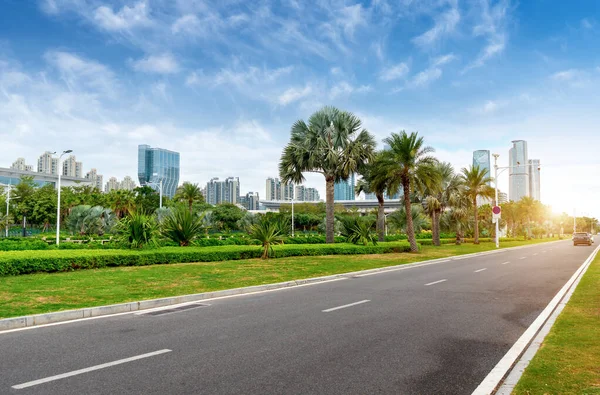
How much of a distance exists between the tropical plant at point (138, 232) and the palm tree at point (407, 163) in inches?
659

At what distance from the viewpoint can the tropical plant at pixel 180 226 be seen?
23.0m

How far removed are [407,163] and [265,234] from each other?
42.0 ft

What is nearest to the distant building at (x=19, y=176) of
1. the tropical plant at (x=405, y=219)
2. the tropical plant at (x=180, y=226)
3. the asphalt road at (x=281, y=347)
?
the tropical plant at (x=405, y=219)

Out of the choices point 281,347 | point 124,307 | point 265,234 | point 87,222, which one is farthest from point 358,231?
point 87,222

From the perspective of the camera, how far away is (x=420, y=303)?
10.5m

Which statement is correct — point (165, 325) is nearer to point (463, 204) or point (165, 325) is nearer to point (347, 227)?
point (347, 227)

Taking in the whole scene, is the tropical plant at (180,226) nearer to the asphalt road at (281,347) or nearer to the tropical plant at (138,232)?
the tropical plant at (138,232)

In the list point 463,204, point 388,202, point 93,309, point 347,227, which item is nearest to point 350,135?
point 347,227

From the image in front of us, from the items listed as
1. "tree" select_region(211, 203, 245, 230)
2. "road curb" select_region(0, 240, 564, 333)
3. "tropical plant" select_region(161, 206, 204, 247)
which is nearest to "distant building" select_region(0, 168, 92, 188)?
"tree" select_region(211, 203, 245, 230)

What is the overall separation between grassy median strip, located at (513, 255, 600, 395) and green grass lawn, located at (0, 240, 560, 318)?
840 cm

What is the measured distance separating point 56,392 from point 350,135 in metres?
30.0

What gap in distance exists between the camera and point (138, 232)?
795 inches

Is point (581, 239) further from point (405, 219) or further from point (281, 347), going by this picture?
point (281, 347)

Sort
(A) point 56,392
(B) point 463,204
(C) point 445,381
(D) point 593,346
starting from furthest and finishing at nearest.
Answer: (B) point 463,204, (D) point 593,346, (C) point 445,381, (A) point 56,392
